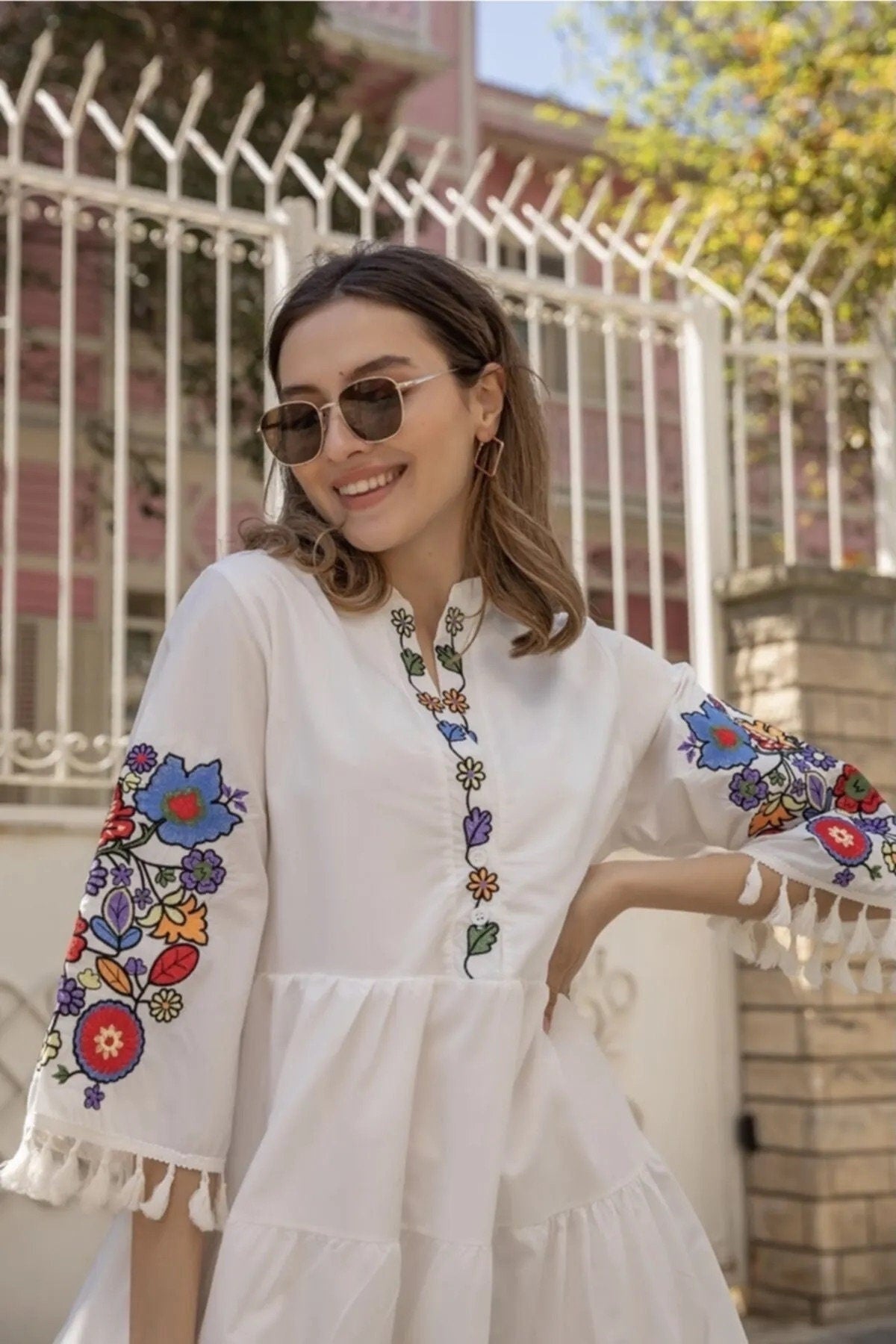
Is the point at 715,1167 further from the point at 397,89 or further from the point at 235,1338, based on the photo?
the point at 397,89

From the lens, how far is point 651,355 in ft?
16.9

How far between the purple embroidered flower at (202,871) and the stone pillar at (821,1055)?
349 cm

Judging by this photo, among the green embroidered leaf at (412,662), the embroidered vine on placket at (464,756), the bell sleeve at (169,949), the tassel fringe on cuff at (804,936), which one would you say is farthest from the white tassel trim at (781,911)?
the bell sleeve at (169,949)

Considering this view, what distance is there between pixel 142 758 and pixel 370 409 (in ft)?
1.31

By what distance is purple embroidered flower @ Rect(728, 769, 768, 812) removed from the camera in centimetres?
170

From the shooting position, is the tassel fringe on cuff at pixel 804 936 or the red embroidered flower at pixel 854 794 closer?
the tassel fringe on cuff at pixel 804 936

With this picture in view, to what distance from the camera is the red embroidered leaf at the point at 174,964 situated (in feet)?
4.45

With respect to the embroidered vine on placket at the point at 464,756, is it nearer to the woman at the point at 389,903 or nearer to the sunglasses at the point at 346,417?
the woman at the point at 389,903

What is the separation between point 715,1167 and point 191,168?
6.35 meters

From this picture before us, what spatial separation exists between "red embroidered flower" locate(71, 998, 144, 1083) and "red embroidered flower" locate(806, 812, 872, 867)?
723 millimetres

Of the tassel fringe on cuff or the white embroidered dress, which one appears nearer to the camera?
the white embroidered dress

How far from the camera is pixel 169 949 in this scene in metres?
1.36

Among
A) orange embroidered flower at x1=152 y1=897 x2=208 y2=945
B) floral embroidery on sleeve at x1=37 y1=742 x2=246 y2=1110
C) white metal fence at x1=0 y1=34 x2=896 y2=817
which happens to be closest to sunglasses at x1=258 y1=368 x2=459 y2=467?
floral embroidery on sleeve at x1=37 y1=742 x2=246 y2=1110

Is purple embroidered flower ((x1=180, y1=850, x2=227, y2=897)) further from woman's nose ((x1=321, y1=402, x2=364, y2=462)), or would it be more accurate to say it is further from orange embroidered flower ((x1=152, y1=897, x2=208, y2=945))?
woman's nose ((x1=321, y1=402, x2=364, y2=462))
